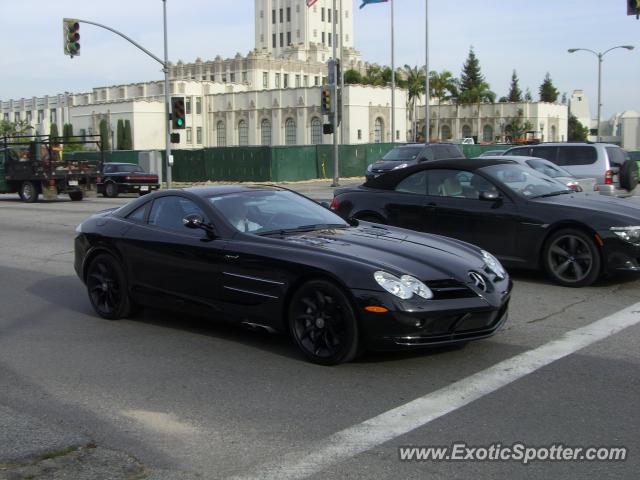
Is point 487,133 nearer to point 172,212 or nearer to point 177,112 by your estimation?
point 177,112

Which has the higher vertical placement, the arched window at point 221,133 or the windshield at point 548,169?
the arched window at point 221,133

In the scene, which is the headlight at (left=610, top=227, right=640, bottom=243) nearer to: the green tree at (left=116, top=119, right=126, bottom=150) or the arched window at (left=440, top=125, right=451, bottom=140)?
the green tree at (left=116, top=119, right=126, bottom=150)

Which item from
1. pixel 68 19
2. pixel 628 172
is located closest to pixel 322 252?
pixel 628 172

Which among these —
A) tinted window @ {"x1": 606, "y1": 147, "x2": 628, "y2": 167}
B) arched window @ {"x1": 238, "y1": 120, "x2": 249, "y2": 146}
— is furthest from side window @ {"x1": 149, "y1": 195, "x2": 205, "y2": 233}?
arched window @ {"x1": 238, "y1": 120, "x2": 249, "y2": 146}

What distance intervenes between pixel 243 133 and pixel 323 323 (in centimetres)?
9856

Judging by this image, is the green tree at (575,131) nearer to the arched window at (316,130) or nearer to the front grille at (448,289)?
the arched window at (316,130)

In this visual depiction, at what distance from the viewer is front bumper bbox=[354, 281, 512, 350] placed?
5691 millimetres

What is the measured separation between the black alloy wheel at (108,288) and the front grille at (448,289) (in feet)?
11.1

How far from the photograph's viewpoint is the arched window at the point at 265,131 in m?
100

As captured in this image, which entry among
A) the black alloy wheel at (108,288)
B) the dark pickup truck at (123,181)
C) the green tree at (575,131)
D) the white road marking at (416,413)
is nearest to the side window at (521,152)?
the white road marking at (416,413)

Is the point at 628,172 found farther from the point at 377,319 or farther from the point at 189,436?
the point at 189,436

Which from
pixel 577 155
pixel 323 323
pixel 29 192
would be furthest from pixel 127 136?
pixel 323 323

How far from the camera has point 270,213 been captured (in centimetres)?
714

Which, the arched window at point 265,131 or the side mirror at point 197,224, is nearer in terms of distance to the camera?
the side mirror at point 197,224
